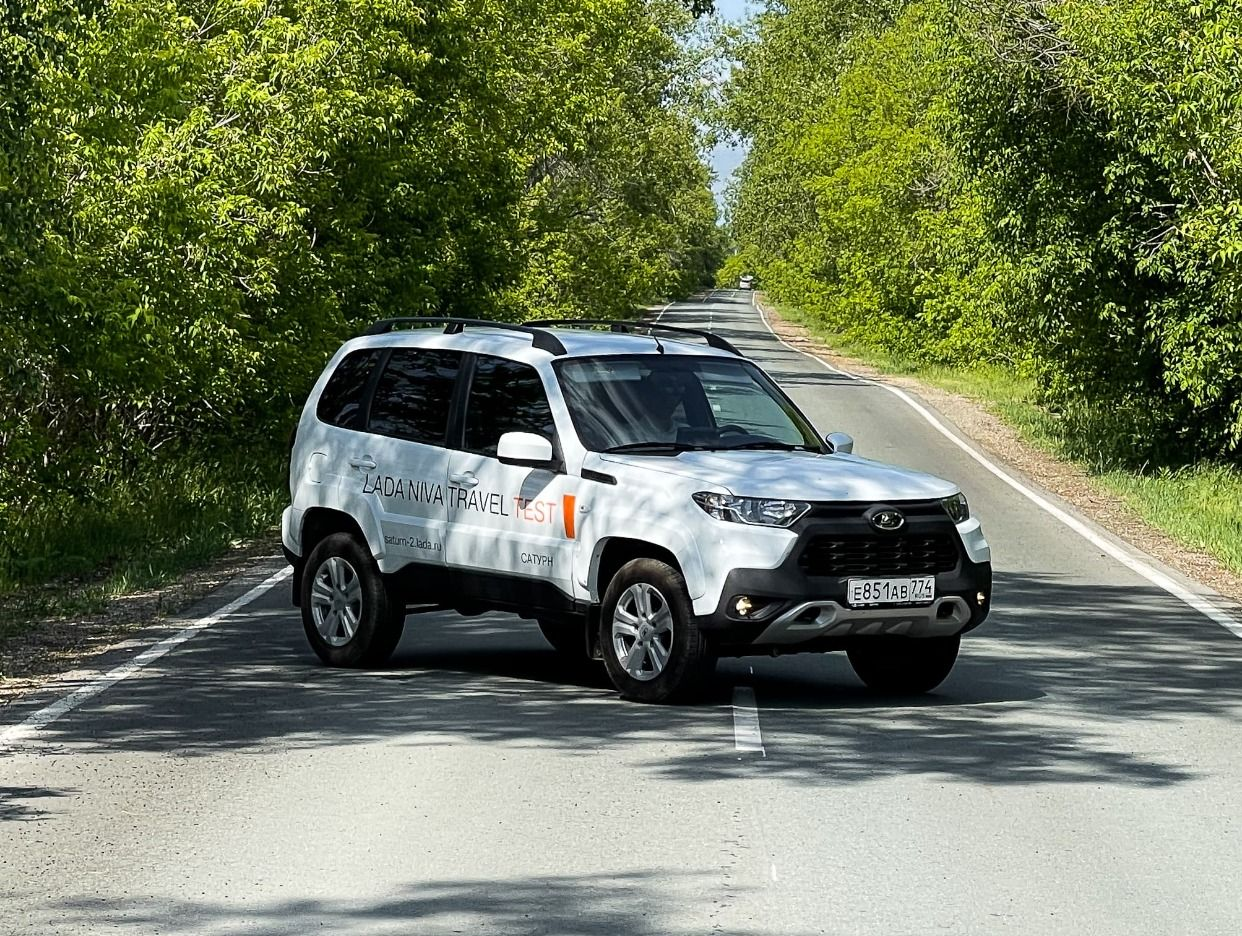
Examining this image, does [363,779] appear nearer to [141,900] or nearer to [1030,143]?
[141,900]

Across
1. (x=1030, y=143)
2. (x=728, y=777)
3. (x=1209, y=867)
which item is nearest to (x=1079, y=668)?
(x=728, y=777)

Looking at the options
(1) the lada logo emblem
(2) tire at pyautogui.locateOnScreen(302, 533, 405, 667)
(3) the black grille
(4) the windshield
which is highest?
(4) the windshield

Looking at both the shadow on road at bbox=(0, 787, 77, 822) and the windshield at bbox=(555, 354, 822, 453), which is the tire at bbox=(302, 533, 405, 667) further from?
the shadow on road at bbox=(0, 787, 77, 822)

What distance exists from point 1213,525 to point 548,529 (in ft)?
37.3

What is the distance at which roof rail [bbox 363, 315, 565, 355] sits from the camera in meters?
10.8

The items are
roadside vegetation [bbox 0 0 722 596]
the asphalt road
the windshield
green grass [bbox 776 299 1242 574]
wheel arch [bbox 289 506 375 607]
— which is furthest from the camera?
green grass [bbox 776 299 1242 574]

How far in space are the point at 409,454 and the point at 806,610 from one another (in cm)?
281

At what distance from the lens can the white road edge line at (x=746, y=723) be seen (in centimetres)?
905

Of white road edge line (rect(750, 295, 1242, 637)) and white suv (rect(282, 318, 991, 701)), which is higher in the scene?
white suv (rect(282, 318, 991, 701))

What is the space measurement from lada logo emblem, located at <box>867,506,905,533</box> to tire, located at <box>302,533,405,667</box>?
3.02 m

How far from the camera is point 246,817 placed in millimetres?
7555

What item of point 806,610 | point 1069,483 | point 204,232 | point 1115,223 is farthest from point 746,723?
point 1069,483

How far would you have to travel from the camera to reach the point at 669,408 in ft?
35.2

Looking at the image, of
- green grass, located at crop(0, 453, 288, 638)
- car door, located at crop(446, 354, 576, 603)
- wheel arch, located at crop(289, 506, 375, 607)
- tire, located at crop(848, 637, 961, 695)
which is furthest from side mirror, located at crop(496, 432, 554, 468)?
green grass, located at crop(0, 453, 288, 638)
